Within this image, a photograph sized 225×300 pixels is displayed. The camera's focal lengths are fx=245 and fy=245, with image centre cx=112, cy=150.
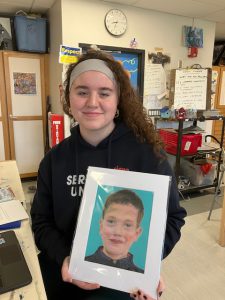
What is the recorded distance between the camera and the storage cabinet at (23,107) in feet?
10.6

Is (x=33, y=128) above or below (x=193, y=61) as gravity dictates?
below

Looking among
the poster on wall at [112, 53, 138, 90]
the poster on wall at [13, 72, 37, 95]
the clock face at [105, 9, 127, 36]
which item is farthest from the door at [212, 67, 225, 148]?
the poster on wall at [13, 72, 37, 95]

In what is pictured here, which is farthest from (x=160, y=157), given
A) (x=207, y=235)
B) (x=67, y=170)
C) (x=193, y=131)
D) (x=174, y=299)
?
(x=193, y=131)

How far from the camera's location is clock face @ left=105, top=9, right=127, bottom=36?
9.45 ft

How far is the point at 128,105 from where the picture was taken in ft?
3.39

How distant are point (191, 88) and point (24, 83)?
87.6 inches

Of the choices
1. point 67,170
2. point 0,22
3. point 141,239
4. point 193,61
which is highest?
point 0,22

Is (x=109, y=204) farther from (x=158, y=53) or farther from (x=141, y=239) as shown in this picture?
(x=158, y=53)

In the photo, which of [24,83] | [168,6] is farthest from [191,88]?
[24,83]

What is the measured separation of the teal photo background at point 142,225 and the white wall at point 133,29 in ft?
7.98

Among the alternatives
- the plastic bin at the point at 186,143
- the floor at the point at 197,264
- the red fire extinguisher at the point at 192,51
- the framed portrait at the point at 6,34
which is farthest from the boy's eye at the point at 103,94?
the red fire extinguisher at the point at 192,51

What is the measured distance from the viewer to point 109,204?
0.76 m

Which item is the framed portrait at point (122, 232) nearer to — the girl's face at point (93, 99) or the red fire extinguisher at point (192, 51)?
the girl's face at point (93, 99)

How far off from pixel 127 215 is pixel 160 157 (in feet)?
1.04
